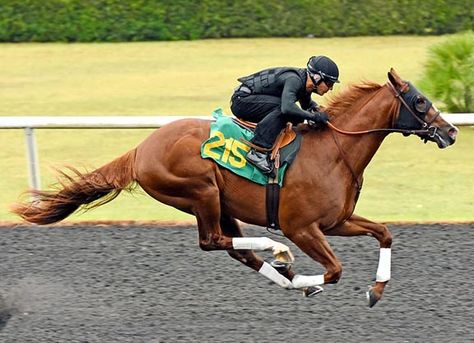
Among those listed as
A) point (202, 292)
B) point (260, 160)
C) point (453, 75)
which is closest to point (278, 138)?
point (260, 160)

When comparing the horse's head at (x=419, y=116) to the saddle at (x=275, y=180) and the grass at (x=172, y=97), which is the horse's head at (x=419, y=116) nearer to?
the saddle at (x=275, y=180)

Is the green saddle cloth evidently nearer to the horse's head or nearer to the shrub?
the horse's head

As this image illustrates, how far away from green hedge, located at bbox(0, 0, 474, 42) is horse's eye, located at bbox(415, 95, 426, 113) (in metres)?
13.0

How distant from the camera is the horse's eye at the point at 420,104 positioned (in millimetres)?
6203

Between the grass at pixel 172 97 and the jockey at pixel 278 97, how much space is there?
115 inches

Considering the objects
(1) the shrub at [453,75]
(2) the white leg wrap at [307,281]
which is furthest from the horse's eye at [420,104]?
(1) the shrub at [453,75]

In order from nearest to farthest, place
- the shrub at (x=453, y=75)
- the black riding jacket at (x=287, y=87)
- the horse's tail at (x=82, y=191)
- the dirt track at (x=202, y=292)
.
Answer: the dirt track at (x=202, y=292), the black riding jacket at (x=287, y=87), the horse's tail at (x=82, y=191), the shrub at (x=453, y=75)

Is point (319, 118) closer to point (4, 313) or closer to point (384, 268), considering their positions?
point (384, 268)

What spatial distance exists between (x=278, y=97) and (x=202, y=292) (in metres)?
1.39

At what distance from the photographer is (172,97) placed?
14883 millimetres

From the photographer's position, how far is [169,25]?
19.4 meters

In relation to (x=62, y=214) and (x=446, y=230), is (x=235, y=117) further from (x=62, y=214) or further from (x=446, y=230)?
(x=446, y=230)

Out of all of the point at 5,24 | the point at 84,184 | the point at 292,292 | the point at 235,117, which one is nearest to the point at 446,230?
the point at 292,292

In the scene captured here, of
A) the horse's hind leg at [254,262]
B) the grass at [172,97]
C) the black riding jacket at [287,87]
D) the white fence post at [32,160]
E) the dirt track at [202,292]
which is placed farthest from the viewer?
the grass at [172,97]
